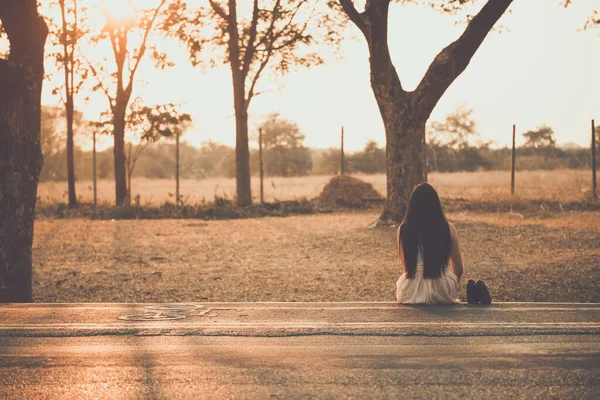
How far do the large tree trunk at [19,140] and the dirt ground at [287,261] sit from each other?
2.91 feet

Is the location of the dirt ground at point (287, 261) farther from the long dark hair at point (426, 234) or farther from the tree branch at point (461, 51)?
the tree branch at point (461, 51)

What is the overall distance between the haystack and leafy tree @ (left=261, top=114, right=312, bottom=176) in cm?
2901

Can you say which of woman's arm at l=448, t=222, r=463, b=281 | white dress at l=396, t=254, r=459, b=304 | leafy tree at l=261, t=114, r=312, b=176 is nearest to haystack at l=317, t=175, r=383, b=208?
woman's arm at l=448, t=222, r=463, b=281

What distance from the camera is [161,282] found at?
1017cm

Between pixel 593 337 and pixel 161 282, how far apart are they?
6.28m

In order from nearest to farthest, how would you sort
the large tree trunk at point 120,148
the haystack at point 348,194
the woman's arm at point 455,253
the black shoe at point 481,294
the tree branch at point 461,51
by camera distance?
the black shoe at point 481,294, the woman's arm at point 455,253, the tree branch at point 461,51, the haystack at point 348,194, the large tree trunk at point 120,148

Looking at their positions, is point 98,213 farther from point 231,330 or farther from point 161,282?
point 231,330

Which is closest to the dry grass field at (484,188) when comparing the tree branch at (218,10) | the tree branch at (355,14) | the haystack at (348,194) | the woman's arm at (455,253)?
the haystack at (348,194)

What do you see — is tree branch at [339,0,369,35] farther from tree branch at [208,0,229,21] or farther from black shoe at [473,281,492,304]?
black shoe at [473,281,492,304]

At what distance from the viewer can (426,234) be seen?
23.5 ft

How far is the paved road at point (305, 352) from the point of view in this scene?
4.57 meters

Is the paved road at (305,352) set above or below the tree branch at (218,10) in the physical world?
below

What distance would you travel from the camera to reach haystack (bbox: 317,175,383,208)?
22.8 m

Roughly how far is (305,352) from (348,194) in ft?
59.3
